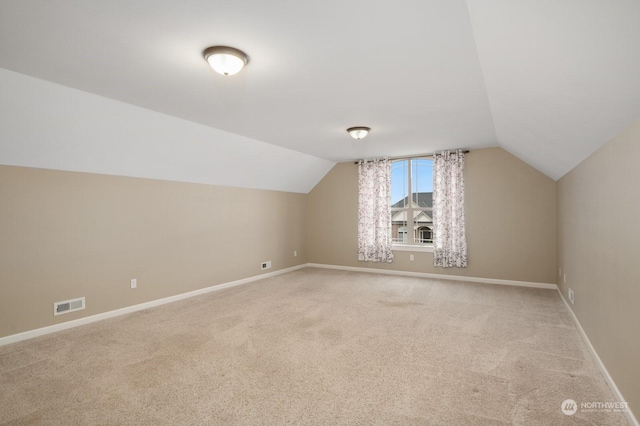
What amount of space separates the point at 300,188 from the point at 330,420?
542 cm

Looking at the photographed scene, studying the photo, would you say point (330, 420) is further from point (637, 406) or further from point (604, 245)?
point (604, 245)

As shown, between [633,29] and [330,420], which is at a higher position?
[633,29]

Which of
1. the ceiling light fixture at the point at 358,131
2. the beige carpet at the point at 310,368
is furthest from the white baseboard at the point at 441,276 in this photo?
the ceiling light fixture at the point at 358,131

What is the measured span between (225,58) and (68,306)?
10.7ft

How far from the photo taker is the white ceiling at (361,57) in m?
1.57

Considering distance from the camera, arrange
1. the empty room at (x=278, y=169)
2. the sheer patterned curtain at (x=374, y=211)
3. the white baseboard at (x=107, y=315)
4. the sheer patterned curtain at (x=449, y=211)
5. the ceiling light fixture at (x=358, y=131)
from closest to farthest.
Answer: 1. the empty room at (x=278, y=169)
2. the white baseboard at (x=107, y=315)
3. the ceiling light fixture at (x=358, y=131)
4. the sheer patterned curtain at (x=449, y=211)
5. the sheer patterned curtain at (x=374, y=211)

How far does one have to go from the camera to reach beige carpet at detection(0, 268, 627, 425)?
2.01 meters

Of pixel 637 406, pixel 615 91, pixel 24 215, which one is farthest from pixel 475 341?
pixel 24 215

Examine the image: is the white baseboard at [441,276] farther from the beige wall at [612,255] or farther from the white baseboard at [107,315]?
the white baseboard at [107,315]

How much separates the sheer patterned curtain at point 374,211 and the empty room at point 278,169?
0.75 m

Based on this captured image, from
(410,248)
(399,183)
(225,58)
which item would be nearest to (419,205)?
(399,183)

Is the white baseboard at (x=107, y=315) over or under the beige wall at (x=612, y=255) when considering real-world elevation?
under

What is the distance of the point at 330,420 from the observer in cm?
195

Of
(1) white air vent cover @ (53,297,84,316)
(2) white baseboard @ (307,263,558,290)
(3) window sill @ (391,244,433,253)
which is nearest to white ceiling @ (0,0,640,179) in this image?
(1) white air vent cover @ (53,297,84,316)
